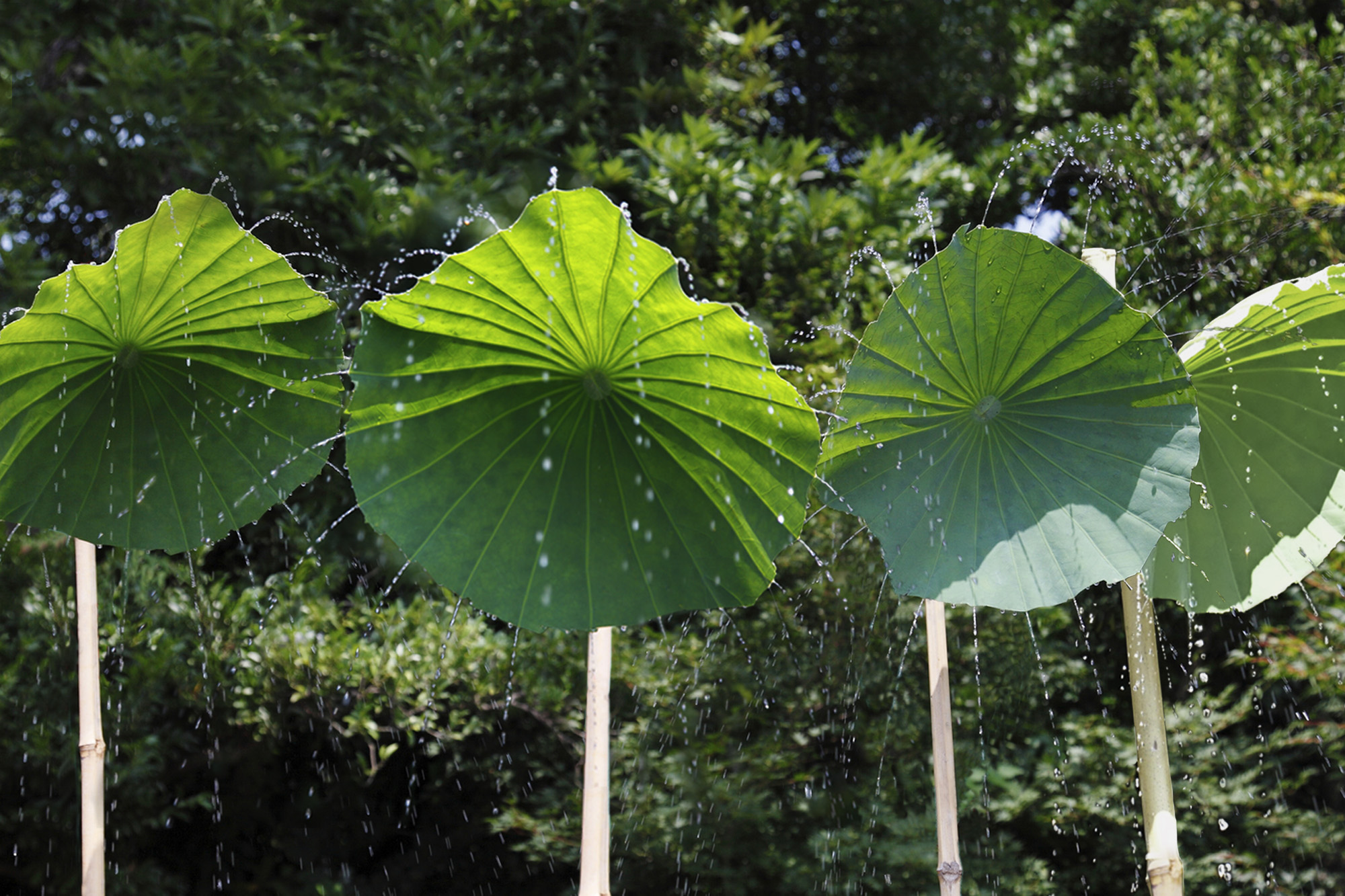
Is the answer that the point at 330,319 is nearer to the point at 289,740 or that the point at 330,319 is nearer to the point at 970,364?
the point at 970,364

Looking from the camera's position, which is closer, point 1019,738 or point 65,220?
point 1019,738

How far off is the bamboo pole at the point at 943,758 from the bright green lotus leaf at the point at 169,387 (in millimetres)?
1846

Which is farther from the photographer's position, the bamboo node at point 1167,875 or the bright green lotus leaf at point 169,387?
the bright green lotus leaf at point 169,387

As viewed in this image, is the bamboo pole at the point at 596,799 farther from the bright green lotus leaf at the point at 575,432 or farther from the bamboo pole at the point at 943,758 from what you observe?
the bamboo pole at the point at 943,758

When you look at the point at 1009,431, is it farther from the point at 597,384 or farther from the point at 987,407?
the point at 597,384

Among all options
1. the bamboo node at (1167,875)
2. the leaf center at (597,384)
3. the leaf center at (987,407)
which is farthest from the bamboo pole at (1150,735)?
the leaf center at (597,384)

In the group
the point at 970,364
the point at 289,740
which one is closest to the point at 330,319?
the point at 970,364

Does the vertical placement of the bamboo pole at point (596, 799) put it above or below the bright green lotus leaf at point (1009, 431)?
below

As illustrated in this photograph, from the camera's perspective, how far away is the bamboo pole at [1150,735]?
2.64 metres

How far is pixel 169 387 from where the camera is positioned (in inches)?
123

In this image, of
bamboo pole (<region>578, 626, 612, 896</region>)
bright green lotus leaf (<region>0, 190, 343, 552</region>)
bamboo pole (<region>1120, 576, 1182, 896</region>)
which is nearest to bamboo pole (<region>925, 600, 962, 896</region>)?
bamboo pole (<region>1120, 576, 1182, 896</region>)

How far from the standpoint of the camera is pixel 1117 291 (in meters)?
2.51

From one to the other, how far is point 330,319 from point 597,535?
1.04 meters

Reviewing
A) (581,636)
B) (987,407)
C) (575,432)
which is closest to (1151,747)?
(987,407)
